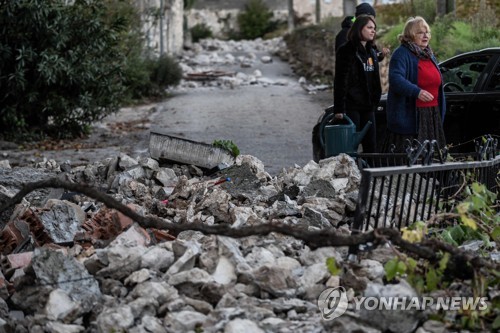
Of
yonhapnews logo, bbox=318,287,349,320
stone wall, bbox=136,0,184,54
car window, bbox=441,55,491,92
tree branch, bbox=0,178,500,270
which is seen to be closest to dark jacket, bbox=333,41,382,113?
car window, bbox=441,55,491,92

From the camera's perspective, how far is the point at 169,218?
292 inches

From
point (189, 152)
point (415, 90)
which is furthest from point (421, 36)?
point (189, 152)

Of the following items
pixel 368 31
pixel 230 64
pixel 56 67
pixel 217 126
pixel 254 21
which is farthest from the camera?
pixel 254 21

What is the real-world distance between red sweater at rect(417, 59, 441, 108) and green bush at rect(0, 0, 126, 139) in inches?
310

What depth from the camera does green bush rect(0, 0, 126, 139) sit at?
15008mm

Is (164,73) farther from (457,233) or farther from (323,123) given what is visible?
(457,233)

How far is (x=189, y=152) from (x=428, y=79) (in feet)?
7.79

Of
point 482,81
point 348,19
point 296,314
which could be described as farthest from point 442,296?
point 348,19

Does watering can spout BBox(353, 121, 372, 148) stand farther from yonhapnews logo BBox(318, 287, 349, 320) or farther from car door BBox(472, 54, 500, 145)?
yonhapnews logo BBox(318, 287, 349, 320)

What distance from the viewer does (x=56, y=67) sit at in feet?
50.0

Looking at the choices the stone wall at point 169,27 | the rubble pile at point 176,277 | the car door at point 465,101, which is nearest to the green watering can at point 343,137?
the car door at point 465,101

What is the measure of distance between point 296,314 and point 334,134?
4.36 meters

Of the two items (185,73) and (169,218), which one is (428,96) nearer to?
(169,218)

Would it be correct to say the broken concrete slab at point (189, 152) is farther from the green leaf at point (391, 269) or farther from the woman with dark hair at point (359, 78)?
the green leaf at point (391, 269)
